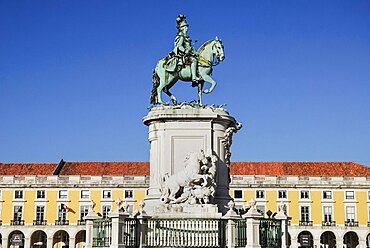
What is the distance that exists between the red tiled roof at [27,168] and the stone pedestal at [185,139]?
57.7 m

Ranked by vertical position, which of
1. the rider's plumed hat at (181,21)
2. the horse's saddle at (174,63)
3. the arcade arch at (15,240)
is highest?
the rider's plumed hat at (181,21)

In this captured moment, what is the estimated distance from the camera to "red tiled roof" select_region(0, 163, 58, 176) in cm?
7675

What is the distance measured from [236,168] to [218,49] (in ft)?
183

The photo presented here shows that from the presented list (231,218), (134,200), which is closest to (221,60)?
(231,218)

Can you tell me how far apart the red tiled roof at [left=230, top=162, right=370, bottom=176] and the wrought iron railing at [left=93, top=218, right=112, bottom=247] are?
56731 mm

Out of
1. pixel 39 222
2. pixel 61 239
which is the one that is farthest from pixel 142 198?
pixel 39 222

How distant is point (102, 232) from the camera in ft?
60.2

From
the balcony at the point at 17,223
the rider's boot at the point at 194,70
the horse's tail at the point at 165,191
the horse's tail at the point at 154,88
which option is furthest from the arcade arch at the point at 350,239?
the horse's tail at the point at 165,191

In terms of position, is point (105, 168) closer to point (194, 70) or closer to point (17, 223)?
point (17, 223)

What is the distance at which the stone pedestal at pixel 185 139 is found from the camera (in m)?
20.4

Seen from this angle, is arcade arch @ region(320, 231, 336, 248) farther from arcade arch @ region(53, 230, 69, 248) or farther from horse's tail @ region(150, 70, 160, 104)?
horse's tail @ region(150, 70, 160, 104)

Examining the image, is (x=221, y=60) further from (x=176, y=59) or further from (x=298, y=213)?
(x=298, y=213)

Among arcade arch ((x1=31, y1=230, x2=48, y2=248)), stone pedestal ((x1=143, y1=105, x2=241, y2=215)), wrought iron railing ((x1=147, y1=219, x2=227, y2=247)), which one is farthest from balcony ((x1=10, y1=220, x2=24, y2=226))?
wrought iron railing ((x1=147, y1=219, x2=227, y2=247))

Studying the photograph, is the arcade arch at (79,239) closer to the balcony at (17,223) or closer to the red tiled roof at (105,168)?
the balcony at (17,223)
